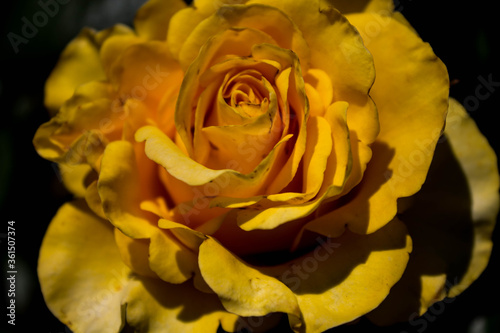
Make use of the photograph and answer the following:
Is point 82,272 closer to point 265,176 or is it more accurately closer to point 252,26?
point 265,176

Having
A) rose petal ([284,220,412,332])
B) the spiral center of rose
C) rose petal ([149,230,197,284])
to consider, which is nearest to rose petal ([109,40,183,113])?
the spiral center of rose

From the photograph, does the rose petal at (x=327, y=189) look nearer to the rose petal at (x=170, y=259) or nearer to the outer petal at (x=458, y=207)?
the rose petal at (x=170, y=259)

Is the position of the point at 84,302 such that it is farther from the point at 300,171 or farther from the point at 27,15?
the point at 27,15

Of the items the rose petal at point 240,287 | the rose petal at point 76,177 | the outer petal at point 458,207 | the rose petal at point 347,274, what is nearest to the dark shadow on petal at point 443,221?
the outer petal at point 458,207

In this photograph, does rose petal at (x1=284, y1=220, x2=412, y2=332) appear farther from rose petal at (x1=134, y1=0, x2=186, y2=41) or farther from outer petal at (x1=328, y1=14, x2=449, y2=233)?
rose petal at (x1=134, y1=0, x2=186, y2=41)

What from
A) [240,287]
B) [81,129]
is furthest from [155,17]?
[240,287]

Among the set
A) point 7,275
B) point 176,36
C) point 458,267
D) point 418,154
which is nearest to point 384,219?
point 418,154

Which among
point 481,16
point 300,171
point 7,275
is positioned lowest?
point 7,275

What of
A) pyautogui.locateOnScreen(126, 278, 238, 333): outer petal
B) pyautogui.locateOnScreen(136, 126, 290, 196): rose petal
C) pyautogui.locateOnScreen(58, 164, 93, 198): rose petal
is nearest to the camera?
pyautogui.locateOnScreen(136, 126, 290, 196): rose petal
